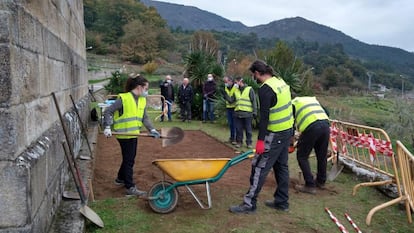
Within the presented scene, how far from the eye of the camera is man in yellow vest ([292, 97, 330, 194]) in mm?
6047

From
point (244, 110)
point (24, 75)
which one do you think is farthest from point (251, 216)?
point (244, 110)

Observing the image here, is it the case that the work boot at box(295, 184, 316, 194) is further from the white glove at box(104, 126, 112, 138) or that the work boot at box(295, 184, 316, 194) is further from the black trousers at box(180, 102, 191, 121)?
the black trousers at box(180, 102, 191, 121)

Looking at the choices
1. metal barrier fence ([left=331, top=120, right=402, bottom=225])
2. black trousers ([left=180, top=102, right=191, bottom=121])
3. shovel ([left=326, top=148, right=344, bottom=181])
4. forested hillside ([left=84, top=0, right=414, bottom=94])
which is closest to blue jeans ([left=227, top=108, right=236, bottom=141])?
metal barrier fence ([left=331, top=120, right=402, bottom=225])

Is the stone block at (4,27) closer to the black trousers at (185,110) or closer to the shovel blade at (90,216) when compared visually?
the shovel blade at (90,216)

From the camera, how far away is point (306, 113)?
6.11 meters

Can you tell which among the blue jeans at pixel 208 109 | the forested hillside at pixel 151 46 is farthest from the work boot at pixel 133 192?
the forested hillside at pixel 151 46

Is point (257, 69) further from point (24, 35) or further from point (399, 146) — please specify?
point (24, 35)

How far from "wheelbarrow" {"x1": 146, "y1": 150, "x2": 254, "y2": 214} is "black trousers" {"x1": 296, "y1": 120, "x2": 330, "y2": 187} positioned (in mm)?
1398

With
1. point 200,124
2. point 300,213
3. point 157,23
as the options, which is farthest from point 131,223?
point 157,23

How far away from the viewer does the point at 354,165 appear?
7469 mm

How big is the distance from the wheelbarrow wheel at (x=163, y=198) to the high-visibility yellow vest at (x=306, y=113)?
7.44 ft

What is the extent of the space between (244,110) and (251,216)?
15.9 feet

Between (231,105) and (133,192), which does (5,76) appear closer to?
(133,192)

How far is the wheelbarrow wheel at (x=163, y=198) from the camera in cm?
502
